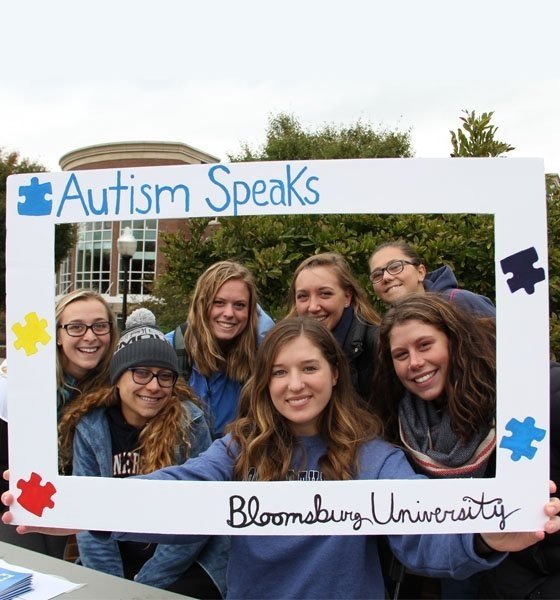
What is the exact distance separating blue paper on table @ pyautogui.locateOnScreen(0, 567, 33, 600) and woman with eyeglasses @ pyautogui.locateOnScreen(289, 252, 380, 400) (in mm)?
1314

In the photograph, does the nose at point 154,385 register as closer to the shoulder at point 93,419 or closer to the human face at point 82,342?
the shoulder at point 93,419

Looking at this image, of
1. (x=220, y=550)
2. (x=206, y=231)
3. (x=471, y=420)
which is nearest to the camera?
(x=471, y=420)

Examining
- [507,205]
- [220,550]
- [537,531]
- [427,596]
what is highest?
[507,205]

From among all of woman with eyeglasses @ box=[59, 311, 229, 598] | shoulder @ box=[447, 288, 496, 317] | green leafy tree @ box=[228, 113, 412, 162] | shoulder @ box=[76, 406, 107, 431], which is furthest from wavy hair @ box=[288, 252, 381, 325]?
green leafy tree @ box=[228, 113, 412, 162]

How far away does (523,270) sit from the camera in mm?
1646

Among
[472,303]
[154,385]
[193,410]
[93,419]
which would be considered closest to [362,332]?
[472,303]

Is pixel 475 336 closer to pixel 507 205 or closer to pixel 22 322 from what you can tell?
pixel 507 205

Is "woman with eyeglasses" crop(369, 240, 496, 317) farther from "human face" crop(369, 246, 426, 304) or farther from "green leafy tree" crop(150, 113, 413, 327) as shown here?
"green leafy tree" crop(150, 113, 413, 327)

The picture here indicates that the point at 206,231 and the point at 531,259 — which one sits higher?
the point at 206,231

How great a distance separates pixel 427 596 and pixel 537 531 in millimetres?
757

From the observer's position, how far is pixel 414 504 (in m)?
1.64

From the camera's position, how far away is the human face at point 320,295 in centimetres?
235

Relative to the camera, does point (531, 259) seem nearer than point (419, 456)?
Yes

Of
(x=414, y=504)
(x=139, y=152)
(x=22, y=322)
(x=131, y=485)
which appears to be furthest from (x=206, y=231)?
(x=414, y=504)
